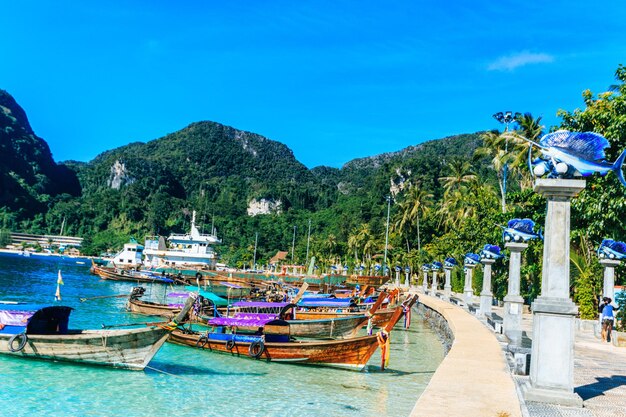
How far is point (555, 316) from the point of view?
7.90 metres

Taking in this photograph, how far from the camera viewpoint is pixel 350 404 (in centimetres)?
1258

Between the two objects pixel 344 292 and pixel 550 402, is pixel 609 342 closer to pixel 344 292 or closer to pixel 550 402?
pixel 550 402

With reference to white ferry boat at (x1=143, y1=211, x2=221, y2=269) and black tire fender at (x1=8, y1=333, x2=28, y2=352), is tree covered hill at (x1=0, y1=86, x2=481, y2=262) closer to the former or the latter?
white ferry boat at (x1=143, y1=211, x2=221, y2=269)

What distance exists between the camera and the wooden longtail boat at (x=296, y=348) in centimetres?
1602

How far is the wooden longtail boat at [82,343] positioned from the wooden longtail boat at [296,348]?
9.97ft

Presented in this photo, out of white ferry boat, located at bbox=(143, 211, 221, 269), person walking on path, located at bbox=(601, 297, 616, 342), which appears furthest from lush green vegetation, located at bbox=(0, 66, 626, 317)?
white ferry boat, located at bbox=(143, 211, 221, 269)

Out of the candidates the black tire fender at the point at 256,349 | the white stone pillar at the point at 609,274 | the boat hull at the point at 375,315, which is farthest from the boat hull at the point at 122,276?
the white stone pillar at the point at 609,274

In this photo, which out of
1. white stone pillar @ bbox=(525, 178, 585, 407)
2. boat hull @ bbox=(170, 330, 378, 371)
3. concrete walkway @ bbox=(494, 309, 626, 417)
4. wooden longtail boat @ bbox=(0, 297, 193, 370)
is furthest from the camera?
boat hull @ bbox=(170, 330, 378, 371)

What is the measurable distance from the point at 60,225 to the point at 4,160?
144ft

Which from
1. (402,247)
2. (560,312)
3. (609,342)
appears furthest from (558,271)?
(402,247)

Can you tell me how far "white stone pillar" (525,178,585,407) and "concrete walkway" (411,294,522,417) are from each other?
565 millimetres

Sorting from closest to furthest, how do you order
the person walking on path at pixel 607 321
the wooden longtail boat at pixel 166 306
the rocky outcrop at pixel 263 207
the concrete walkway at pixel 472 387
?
the concrete walkway at pixel 472 387 < the person walking on path at pixel 607 321 < the wooden longtail boat at pixel 166 306 < the rocky outcrop at pixel 263 207

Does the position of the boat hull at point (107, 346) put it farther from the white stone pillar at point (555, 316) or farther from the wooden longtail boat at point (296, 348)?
the white stone pillar at point (555, 316)

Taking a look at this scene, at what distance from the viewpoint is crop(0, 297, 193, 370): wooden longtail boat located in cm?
1515
